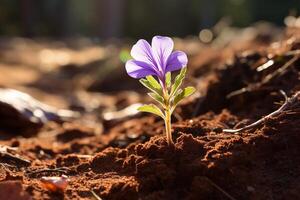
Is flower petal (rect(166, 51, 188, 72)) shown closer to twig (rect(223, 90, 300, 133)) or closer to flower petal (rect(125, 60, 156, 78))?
flower petal (rect(125, 60, 156, 78))

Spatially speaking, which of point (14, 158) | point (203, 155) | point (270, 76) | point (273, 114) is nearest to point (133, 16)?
point (270, 76)

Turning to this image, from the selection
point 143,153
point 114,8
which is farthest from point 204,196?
point 114,8

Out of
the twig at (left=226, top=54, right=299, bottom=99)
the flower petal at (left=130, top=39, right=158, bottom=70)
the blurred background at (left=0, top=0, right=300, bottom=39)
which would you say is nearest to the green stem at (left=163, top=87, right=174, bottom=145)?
the flower petal at (left=130, top=39, right=158, bottom=70)

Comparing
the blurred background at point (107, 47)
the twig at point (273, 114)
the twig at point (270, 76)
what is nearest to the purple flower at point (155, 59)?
the twig at point (273, 114)

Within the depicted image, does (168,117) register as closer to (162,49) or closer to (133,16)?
(162,49)

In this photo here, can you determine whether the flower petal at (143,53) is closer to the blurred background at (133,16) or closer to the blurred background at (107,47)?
the blurred background at (107,47)

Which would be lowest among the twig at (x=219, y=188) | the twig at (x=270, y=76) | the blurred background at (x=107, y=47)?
the twig at (x=219, y=188)
